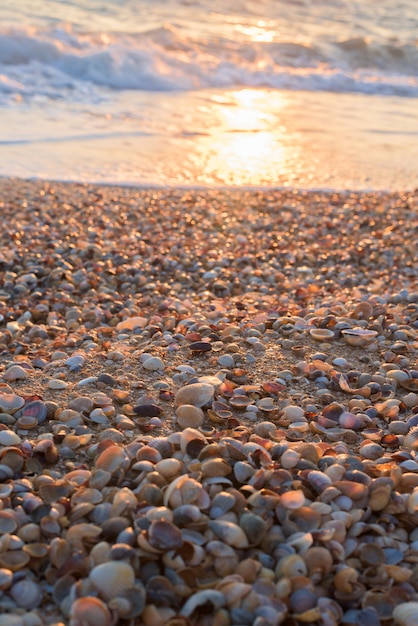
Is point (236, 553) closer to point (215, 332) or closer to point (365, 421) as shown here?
point (365, 421)

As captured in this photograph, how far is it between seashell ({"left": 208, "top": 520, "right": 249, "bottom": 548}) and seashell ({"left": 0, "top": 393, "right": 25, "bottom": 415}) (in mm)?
849

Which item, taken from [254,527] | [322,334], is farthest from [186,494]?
[322,334]

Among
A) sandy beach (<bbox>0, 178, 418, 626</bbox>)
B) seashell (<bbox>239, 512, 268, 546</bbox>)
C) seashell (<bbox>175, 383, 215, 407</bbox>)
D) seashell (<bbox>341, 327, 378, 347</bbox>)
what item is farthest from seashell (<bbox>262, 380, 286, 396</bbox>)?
seashell (<bbox>239, 512, 268, 546</bbox>)

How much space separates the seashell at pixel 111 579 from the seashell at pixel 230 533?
234 mm

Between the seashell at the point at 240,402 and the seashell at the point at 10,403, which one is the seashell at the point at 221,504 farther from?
the seashell at the point at 10,403

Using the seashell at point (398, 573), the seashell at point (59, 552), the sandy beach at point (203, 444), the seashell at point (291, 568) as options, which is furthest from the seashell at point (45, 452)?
the seashell at point (398, 573)

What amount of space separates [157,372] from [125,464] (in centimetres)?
70

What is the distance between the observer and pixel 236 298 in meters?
3.70

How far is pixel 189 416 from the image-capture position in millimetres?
2102

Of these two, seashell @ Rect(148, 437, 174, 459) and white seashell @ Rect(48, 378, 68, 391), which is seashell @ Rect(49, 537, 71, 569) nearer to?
seashell @ Rect(148, 437, 174, 459)

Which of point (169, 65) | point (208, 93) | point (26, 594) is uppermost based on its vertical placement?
point (169, 65)

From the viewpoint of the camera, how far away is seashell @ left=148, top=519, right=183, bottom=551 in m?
1.49

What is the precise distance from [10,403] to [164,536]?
0.84 m

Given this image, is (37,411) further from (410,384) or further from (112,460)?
(410,384)
